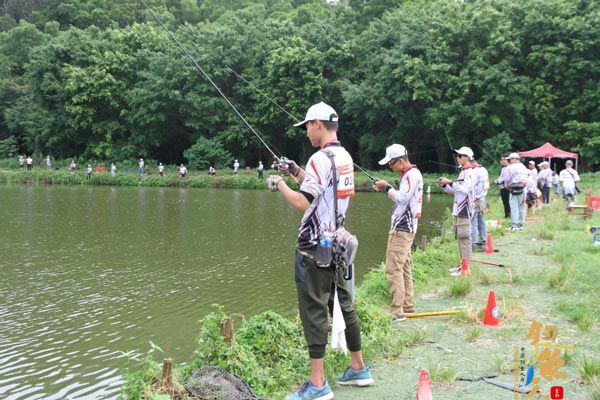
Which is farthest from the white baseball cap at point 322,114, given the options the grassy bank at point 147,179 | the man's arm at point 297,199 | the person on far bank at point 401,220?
the grassy bank at point 147,179

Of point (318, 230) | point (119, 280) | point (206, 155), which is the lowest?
point (119, 280)

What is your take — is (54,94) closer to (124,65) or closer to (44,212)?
(124,65)

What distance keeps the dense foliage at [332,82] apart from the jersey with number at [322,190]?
31021 mm

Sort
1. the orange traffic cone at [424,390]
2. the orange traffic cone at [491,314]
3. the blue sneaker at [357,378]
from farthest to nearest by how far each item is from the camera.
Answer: the orange traffic cone at [491,314] < the blue sneaker at [357,378] < the orange traffic cone at [424,390]

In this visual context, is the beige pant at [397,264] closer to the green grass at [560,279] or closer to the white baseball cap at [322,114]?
the green grass at [560,279]


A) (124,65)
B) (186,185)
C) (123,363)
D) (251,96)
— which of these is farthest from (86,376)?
(124,65)

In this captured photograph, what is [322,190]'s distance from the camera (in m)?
4.12

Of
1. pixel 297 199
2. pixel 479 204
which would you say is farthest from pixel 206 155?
pixel 297 199

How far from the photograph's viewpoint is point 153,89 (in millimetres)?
46469

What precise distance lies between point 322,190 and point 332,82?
41.3m

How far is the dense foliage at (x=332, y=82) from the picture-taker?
36.8 metres

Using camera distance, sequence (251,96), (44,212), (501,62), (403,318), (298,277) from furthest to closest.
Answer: (251,96), (501,62), (44,212), (403,318), (298,277)

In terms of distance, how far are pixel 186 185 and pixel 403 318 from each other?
33.9 metres

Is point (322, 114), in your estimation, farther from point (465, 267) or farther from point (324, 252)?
point (465, 267)
